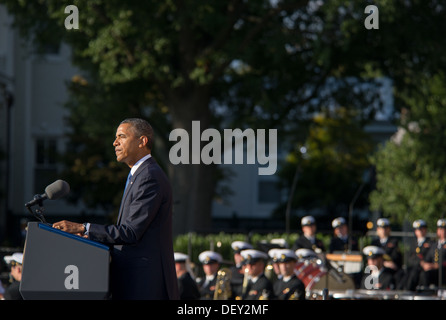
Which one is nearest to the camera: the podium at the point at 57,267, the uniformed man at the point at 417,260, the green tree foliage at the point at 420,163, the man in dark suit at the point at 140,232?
the podium at the point at 57,267

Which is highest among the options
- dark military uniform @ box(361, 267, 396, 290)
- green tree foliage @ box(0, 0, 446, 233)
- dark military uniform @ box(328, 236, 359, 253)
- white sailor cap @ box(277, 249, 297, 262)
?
green tree foliage @ box(0, 0, 446, 233)

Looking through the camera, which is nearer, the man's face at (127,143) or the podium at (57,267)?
the podium at (57,267)

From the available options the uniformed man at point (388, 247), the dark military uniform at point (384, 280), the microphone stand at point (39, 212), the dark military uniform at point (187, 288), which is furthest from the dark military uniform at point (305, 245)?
the microphone stand at point (39, 212)

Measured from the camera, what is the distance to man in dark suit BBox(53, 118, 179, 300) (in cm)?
517

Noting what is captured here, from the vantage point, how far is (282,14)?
78.7 feet

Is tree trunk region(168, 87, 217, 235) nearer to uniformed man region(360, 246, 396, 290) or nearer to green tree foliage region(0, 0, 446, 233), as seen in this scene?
green tree foliage region(0, 0, 446, 233)

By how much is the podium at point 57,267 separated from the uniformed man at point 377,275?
368 inches

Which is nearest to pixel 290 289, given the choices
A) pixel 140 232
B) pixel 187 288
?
pixel 187 288

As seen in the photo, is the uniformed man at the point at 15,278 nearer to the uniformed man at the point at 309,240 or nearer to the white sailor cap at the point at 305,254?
the white sailor cap at the point at 305,254

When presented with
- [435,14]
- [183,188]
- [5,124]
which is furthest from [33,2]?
[435,14]

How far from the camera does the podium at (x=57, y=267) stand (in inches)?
188

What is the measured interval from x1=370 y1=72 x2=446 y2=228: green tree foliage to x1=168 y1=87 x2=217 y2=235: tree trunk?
16.0 ft

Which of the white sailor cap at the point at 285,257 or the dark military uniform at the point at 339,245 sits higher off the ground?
the white sailor cap at the point at 285,257

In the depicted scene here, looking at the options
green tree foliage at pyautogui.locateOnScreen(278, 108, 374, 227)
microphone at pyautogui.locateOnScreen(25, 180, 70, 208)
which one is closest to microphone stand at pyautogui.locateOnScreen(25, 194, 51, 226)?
microphone at pyautogui.locateOnScreen(25, 180, 70, 208)
